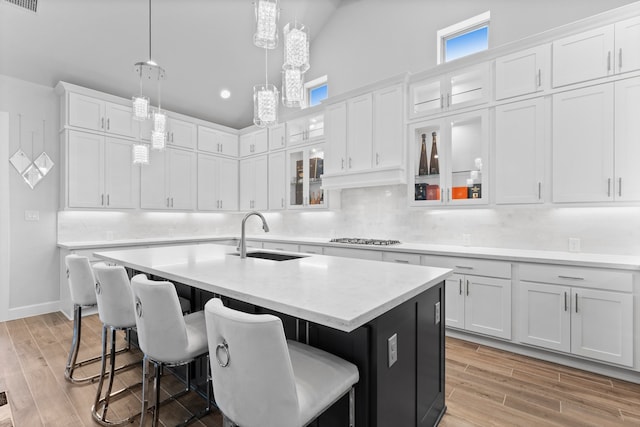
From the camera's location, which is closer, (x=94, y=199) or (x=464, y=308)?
(x=464, y=308)

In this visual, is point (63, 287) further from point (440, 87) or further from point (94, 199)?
point (440, 87)

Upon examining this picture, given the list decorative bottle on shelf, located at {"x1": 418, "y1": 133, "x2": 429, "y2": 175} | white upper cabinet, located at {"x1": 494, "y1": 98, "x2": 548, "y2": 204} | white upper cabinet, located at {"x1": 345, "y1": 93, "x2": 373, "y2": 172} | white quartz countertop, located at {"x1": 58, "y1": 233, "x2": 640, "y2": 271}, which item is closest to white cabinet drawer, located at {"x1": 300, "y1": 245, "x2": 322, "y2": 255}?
white quartz countertop, located at {"x1": 58, "y1": 233, "x2": 640, "y2": 271}

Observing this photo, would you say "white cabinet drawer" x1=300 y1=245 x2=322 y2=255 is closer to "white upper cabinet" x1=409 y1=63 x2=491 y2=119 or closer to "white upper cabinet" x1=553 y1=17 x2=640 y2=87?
"white upper cabinet" x1=409 y1=63 x2=491 y2=119

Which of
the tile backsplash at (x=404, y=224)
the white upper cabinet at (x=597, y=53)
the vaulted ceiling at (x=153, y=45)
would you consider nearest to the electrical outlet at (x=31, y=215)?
the tile backsplash at (x=404, y=224)

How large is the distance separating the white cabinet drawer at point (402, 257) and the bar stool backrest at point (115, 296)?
2480mm

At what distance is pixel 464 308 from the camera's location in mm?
2977

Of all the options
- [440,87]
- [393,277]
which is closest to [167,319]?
[393,277]

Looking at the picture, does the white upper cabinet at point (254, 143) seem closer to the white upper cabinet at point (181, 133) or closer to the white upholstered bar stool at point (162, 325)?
the white upper cabinet at point (181, 133)

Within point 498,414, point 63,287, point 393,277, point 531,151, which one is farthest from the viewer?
point 63,287

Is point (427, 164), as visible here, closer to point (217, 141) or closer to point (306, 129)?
point (306, 129)

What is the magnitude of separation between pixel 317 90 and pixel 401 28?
173cm

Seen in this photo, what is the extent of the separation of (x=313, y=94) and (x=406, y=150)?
2.50m

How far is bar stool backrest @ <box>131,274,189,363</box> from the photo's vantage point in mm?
1395

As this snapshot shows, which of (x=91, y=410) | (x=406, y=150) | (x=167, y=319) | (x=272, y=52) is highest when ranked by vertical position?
(x=272, y=52)
